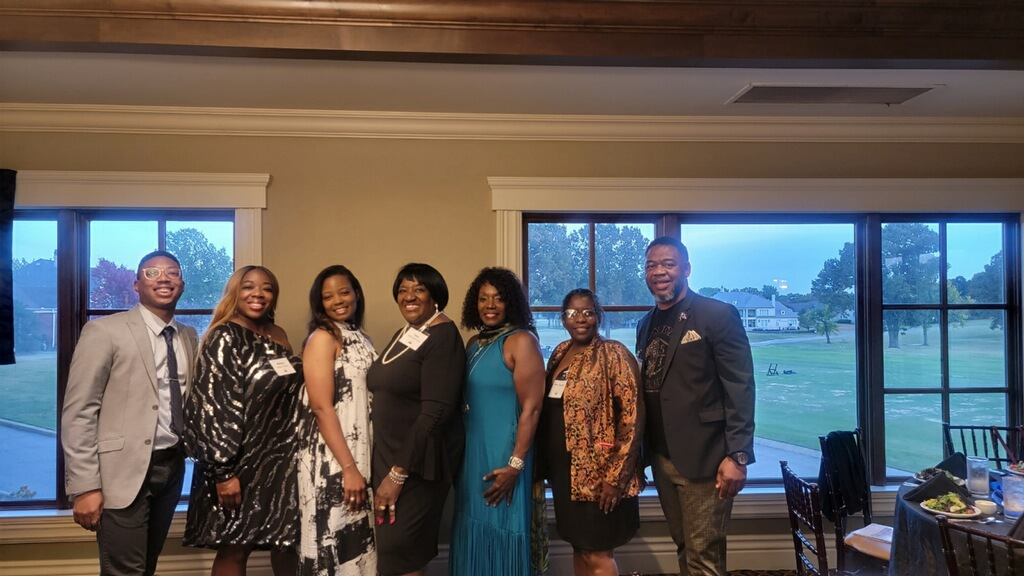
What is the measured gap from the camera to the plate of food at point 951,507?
7.25 ft

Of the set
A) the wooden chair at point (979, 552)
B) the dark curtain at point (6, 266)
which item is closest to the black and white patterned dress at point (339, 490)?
the dark curtain at point (6, 266)

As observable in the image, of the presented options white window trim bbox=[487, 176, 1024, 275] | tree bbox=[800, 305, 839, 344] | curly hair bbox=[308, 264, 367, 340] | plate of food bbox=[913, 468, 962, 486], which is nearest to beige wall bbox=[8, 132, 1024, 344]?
white window trim bbox=[487, 176, 1024, 275]

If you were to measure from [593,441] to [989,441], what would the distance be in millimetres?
2654

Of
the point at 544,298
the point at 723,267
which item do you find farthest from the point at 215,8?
the point at 723,267

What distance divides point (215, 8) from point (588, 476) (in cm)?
209

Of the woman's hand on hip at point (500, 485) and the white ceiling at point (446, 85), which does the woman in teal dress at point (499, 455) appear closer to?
the woman's hand on hip at point (500, 485)

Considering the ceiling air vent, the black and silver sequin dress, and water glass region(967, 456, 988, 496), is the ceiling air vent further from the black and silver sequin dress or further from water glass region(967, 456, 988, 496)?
the black and silver sequin dress

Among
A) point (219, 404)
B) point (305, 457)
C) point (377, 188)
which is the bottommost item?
point (305, 457)

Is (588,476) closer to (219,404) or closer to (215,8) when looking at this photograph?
(219,404)

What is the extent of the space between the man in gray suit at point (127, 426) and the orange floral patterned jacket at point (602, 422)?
1.51 m

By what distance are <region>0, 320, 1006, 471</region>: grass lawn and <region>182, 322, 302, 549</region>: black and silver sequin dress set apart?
6.12 feet

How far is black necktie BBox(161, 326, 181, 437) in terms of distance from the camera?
7.93 ft

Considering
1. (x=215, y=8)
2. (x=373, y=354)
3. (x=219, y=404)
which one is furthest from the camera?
(x=373, y=354)

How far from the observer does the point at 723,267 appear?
358 cm
